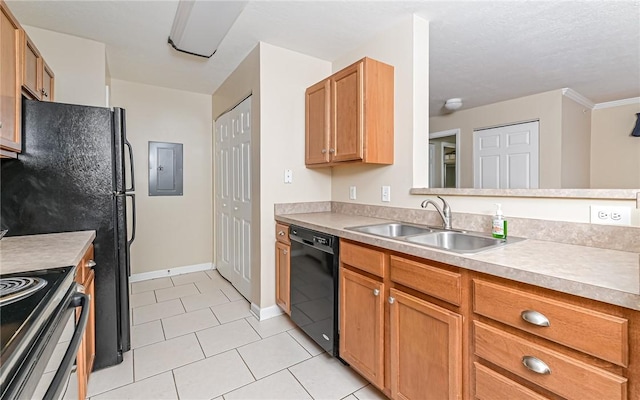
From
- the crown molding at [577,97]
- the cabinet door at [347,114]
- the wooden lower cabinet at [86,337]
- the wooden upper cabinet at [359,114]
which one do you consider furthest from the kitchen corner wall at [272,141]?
the crown molding at [577,97]

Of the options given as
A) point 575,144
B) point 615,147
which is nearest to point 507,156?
point 575,144

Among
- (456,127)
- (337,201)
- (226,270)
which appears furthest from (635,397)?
(456,127)

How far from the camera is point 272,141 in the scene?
2.54 m

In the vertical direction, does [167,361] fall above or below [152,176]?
below

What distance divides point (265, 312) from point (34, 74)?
7.70 feet

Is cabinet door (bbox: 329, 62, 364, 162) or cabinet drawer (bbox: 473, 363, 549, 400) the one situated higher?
cabinet door (bbox: 329, 62, 364, 162)

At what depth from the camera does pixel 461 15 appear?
6.88 ft

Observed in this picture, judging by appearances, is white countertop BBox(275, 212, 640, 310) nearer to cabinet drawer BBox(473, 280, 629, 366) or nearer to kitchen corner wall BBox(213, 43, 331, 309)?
cabinet drawer BBox(473, 280, 629, 366)

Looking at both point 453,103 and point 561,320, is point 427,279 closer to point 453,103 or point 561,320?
point 561,320

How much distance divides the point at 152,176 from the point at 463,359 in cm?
369

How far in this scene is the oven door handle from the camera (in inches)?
28.1

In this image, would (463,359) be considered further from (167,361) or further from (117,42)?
(117,42)

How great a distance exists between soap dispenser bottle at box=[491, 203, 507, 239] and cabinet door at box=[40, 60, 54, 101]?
9.74ft

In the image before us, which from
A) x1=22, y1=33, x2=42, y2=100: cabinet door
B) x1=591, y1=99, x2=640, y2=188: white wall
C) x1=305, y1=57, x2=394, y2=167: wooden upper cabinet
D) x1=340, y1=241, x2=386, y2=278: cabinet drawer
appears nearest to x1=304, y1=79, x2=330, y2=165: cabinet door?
x1=305, y1=57, x2=394, y2=167: wooden upper cabinet
